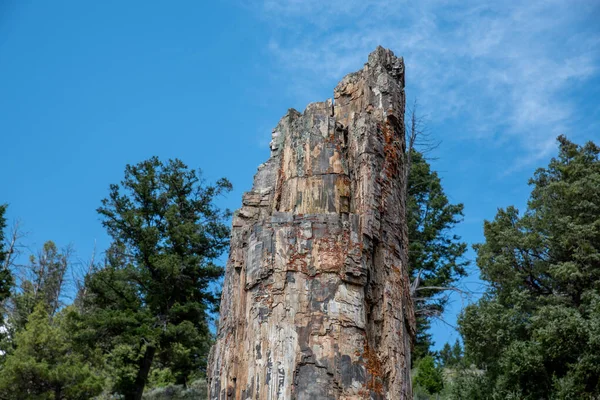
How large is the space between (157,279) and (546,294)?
11.5 metres

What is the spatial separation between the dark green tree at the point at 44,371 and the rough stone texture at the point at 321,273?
36.7 ft

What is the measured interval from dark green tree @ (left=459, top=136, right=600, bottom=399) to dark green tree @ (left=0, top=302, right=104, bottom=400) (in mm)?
9527

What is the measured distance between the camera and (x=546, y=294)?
64.0 ft

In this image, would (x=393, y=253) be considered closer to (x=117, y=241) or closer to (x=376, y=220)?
(x=376, y=220)

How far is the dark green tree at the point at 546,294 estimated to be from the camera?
1633cm

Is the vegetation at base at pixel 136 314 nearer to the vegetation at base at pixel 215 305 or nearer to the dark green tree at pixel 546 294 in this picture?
the vegetation at base at pixel 215 305

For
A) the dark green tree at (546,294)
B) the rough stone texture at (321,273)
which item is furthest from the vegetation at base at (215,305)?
the rough stone texture at (321,273)

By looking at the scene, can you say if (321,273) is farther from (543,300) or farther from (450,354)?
(450,354)

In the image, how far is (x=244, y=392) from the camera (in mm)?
7395

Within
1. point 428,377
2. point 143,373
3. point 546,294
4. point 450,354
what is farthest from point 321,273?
point 450,354

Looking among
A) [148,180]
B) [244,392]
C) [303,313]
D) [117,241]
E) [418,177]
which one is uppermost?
[418,177]

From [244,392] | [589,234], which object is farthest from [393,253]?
[589,234]

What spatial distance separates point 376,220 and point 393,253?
1.56ft

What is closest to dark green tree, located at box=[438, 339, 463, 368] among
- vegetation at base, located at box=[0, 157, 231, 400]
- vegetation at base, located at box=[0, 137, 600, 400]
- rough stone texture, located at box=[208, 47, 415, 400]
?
vegetation at base, located at box=[0, 137, 600, 400]
